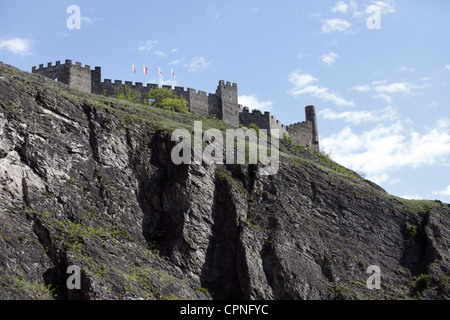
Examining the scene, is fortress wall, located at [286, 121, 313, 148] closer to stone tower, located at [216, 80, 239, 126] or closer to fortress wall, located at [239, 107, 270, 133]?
fortress wall, located at [239, 107, 270, 133]

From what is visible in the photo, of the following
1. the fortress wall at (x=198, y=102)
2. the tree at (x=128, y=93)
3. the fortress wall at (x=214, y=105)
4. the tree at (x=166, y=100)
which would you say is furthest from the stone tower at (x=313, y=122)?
the tree at (x=128, y=93)

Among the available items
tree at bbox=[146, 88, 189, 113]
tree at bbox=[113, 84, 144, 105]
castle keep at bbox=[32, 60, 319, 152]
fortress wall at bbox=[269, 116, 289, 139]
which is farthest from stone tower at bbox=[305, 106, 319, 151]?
tree at bbox=[113, 84, 144, 105]

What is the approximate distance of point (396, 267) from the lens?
41469mm

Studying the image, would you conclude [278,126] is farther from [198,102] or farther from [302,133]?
[198,102]

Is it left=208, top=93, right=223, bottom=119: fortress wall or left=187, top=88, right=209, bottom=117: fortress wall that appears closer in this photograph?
left=187, top=88, right=209, bottom=117: fortress wall

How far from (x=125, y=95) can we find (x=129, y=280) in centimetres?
3072

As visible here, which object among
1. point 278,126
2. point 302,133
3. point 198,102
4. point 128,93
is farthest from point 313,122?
point 128,93

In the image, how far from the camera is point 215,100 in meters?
66.2

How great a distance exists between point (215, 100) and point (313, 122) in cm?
1341

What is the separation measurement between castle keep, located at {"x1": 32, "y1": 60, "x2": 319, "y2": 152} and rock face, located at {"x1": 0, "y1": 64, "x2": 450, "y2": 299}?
13.3m

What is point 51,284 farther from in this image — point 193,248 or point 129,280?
point 193,248

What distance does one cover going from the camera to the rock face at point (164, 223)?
31172 millimetres

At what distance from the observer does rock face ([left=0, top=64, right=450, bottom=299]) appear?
102ft

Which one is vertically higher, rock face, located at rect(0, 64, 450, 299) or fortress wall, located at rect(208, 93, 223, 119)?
fortress wall, located at rect(208, 93, 223, 119)
